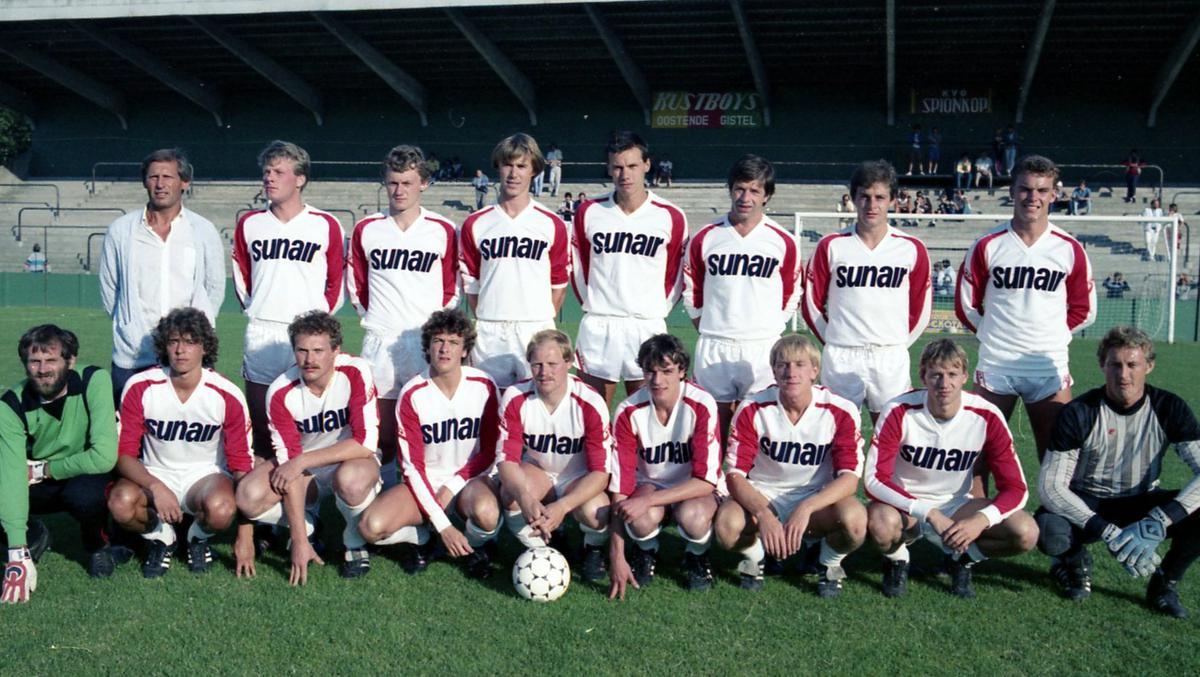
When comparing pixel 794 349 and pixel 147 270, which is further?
pixel 147 270

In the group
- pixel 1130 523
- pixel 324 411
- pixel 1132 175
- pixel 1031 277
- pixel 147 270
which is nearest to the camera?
pixel 1130 523

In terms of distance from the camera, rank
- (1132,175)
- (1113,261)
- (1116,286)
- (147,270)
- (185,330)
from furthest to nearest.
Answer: (1132,175) → (1113,261) → (1116,286) → (147,270) → (185,330)

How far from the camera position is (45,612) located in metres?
3.75

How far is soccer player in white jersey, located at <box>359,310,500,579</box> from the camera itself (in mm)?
4262

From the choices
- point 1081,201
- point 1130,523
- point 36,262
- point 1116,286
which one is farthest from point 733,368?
point 36,262

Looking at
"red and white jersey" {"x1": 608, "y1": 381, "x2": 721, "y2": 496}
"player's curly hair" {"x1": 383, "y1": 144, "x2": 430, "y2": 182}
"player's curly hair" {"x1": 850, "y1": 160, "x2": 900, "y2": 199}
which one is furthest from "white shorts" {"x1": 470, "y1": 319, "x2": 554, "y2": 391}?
"player's curly hair" {"x1": 850, "y1": 160, "x2": 900, "y2": 199}

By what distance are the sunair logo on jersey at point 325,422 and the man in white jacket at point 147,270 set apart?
773 mm

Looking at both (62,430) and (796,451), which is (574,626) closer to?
(796,451)

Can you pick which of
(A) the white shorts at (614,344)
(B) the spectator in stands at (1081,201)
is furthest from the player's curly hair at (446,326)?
(B) the spectator in stands at (1081,201)

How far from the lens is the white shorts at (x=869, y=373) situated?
15.4 ft

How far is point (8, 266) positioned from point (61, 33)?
250 inches

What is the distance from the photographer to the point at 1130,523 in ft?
13.4

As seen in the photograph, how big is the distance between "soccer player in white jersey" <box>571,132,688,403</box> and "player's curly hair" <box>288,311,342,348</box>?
1.18 m

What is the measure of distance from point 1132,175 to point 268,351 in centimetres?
2436
